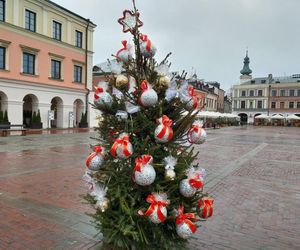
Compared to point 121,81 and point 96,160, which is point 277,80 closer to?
point 121,81

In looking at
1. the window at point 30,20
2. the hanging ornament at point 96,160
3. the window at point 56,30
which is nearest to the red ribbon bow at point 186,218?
the hanging ornament at point 96,160

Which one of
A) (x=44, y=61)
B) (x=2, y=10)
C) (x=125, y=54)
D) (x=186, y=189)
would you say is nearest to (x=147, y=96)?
(x=125, y=54)

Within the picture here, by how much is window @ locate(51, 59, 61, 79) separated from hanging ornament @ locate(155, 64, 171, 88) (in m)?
24.1

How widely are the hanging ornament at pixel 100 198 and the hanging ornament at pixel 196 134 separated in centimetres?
106

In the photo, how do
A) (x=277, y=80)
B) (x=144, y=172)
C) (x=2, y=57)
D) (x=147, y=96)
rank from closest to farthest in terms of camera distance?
(x=144, y=172)
(x=147, y=96)
(x=2, y=57)
(x=277, y=80)

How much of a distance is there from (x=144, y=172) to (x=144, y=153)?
0.30 m

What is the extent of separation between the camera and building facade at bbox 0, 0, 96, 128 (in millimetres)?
20766

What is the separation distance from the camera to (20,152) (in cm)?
1041

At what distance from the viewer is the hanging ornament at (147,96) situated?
2590 mm

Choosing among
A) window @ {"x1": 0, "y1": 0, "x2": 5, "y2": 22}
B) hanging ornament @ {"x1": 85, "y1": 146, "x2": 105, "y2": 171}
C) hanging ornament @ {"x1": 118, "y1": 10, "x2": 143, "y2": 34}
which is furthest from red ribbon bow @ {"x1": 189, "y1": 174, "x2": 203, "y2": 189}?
window @ {"x1": 0, "y1": 0, "x2": 5, "y2": 22}

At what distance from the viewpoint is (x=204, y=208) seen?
288 centimetres

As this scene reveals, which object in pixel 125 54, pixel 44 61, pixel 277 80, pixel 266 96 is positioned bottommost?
pixel 125 54

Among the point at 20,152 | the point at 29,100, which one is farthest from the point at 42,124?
the point at 20,152

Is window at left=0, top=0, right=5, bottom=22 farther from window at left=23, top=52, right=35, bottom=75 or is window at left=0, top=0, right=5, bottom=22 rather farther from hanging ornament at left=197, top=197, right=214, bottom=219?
hanging ornament at left=197, top=197, right=214, bottom=219
